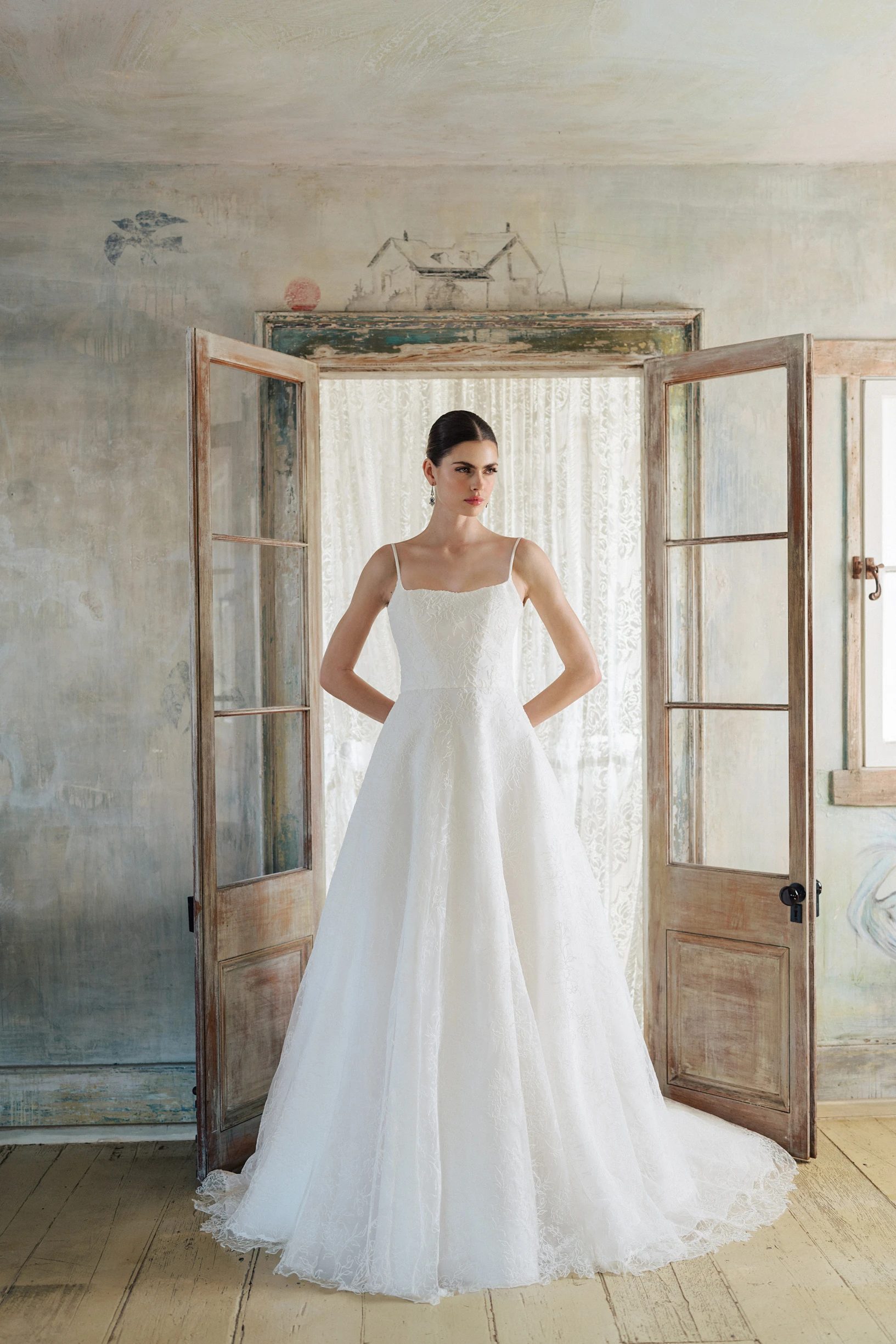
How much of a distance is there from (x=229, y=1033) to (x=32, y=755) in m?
1.14

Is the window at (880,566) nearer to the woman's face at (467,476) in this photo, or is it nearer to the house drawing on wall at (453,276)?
the house drawing on wall at (453,276)

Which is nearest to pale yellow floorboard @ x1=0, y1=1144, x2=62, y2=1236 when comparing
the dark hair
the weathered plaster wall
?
the weathered plaster wall

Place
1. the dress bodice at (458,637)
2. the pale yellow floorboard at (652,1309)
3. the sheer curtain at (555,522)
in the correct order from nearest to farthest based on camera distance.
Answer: the pale yellow floorboard at (652,1309) < the dress bodice at (458,637) < the sheer curtain at (555,522)

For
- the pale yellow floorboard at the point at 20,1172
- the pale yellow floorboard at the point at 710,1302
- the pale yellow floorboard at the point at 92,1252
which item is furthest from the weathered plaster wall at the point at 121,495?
the pale yellow floorboard at the point at 710,1302

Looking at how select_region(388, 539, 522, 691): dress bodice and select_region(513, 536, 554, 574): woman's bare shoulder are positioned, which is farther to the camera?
select_region(513, 536, 554, 574): woman's bare shoulder

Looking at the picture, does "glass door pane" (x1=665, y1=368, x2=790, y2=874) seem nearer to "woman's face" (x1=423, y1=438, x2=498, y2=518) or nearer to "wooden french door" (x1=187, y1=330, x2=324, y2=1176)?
"woman's face" (x1=423, y1=438, x2=498, y2=518)

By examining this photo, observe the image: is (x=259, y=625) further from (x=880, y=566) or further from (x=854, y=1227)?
(x=854, y=1227)

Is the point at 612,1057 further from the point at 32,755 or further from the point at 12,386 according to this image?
the point at 12,386

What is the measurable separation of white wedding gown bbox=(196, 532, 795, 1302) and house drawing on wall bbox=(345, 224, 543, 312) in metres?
1.16

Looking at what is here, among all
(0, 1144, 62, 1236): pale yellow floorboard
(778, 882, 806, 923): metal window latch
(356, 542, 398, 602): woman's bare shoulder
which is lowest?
(0, 1144, 62, 1236): pale yellow floorboard

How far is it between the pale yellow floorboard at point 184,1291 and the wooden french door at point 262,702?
14.7 inches

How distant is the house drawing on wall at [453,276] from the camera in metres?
3.37

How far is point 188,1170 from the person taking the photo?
303cm

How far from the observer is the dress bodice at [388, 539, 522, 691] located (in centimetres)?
268
